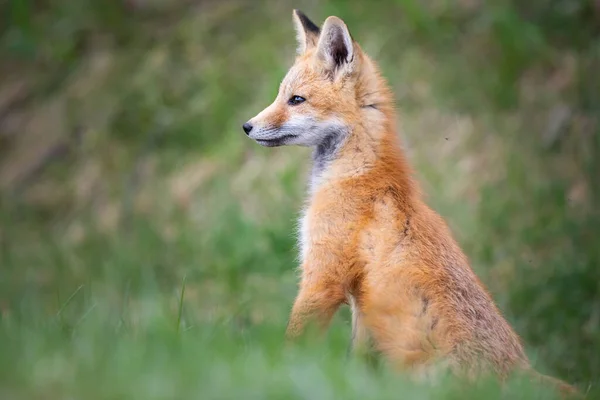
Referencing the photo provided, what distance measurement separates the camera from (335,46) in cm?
754

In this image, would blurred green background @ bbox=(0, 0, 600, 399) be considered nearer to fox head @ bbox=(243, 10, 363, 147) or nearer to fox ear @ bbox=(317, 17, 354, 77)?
fox head @ bbox=(243, 10, 363, 147)

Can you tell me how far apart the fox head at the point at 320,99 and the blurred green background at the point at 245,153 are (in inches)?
65.9

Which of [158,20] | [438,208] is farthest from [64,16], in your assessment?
[438,208]

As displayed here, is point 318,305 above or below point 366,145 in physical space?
below

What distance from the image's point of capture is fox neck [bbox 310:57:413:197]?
6992mm

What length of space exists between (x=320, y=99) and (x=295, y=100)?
25 cm

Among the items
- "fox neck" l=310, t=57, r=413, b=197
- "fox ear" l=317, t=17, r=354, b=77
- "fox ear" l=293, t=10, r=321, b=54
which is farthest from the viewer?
"fox ear" l=293, t=10, r=321, b=54

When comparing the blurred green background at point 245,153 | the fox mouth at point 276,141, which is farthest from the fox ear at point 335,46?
the blurred green background at point 245,153

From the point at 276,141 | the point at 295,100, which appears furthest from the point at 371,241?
the point at 295,100

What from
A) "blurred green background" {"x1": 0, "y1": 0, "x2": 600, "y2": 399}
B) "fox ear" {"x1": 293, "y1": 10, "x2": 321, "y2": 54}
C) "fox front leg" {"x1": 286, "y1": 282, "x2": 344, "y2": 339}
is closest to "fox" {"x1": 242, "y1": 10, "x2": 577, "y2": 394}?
"fox front leg" {"x1": 286, "y1": 282, "x2": 344, "y2": 339}

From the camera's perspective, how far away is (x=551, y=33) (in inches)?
488

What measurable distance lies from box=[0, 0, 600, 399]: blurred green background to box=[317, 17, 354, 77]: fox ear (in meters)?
2.23

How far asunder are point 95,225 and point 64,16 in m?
3.45

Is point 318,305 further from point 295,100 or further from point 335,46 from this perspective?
point 335,46
